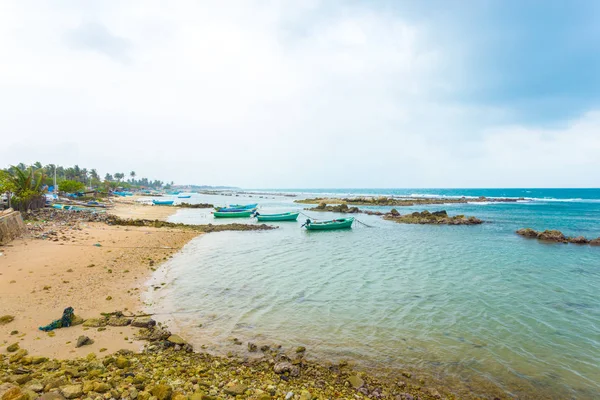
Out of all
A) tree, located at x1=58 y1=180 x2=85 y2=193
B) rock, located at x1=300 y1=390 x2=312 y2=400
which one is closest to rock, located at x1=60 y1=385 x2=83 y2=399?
rock, located at x1=300 y1=390 x2=312 y2=400

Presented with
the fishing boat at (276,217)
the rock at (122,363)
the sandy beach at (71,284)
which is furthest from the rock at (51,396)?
the fishing boat at (276,217)

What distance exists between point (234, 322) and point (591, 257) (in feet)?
87.2

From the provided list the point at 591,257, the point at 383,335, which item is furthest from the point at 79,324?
the point at 591,257

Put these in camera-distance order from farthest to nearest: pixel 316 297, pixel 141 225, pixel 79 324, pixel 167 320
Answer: pixel 141 225 < pixel 316 297 < pixel 167 320 < pixel 79 324

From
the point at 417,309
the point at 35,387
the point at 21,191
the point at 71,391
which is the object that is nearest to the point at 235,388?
the point at 71,391

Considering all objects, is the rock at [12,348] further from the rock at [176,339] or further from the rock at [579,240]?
the rock at [579,240]

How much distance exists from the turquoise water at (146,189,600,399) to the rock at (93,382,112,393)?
3.00m

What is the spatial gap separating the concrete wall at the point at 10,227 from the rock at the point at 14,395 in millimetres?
17788

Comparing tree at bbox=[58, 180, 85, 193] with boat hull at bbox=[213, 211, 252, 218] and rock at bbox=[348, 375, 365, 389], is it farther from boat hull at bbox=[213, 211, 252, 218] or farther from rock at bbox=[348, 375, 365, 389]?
rock at bbox=[348, 375, 365, 389]

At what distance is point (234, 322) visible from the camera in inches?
396

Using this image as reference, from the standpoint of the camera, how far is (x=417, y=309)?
1161 cm

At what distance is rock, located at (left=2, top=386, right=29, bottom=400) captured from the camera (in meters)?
4.84

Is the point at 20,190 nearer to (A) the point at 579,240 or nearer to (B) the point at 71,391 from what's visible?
(B) the point at 71,391

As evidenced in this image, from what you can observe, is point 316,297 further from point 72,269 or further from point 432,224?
point 432,224
